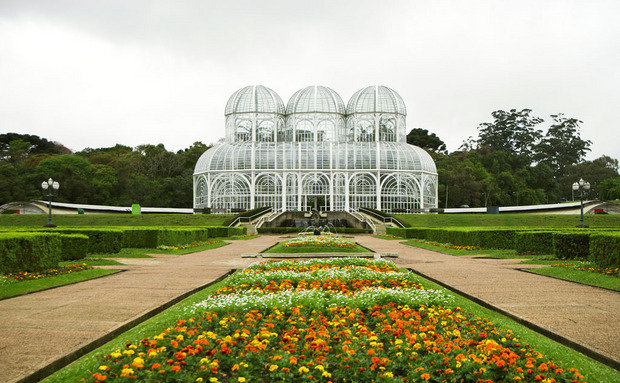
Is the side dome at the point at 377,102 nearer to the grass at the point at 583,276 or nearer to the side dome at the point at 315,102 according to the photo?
the side dome at the point at 315,102

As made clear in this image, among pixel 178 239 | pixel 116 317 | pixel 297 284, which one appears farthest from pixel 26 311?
pixel 178 239

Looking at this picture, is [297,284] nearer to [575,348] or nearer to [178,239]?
[575,348]

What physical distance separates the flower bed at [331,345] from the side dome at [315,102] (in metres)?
49.5

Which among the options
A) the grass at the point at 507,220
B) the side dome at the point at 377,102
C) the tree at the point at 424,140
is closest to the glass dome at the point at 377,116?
the side dome at the point at 377,102

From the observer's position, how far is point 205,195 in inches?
2080

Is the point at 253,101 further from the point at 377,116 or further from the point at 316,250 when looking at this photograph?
the point at 316,250

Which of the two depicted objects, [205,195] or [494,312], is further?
[205,195]

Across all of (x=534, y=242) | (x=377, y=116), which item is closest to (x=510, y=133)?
(x=377, y=116)

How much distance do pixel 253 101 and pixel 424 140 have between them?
142 ft

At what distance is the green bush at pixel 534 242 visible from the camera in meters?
16.9

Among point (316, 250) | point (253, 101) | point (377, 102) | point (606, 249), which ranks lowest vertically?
point (316, 250)

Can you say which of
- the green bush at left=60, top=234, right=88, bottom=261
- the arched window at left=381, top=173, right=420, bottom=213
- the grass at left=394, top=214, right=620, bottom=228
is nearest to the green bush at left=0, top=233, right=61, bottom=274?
the green bush at left=60, top=234, right=88, bottom=261

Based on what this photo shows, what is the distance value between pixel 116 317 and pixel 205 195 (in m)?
46.1

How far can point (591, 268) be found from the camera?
12.4 m
